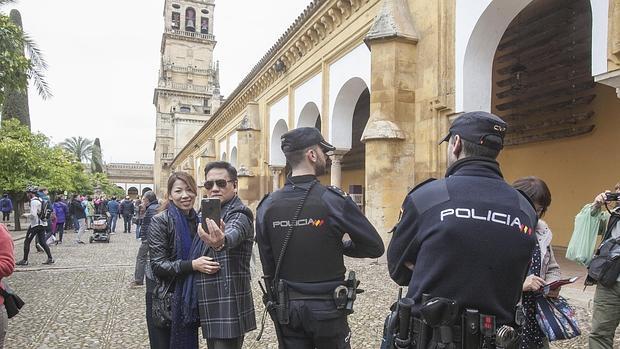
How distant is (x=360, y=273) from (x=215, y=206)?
21.4 ft

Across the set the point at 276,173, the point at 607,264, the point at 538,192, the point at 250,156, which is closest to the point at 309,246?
the point at 538,192

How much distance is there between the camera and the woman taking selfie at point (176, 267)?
280 centimetres

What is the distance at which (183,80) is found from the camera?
62906 mm

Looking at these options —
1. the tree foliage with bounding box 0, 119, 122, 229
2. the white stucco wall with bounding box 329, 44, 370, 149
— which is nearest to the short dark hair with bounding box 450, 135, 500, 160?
the white stucco wall with bounding box 329, 44, 370, 149

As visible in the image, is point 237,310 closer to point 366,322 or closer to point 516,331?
point 516,331

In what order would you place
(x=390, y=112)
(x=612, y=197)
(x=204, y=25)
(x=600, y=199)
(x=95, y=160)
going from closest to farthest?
(x=612, y=197)
(x=600, y=199)
(x=390, y=112)
(x=95, y=160)
(x=204, y=25)

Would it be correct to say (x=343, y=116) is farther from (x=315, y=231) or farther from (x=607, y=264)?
(x=315, y=231)

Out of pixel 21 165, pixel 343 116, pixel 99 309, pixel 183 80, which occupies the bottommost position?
pixel 99 309

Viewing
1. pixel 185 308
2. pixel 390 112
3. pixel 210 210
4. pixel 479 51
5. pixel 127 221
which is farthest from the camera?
pixel 127 221

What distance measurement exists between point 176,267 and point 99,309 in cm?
442

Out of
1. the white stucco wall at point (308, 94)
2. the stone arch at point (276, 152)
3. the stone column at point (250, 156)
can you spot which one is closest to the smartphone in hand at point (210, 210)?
the white stucco wall at point (308, 94)

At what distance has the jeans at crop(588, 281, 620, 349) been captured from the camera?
3.35m

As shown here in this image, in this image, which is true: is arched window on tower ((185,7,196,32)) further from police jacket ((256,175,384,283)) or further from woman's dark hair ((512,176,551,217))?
woman's dark hair ((512,176,551,217))

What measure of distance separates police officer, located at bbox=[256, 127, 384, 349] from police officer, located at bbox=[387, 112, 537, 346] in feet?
2.25
